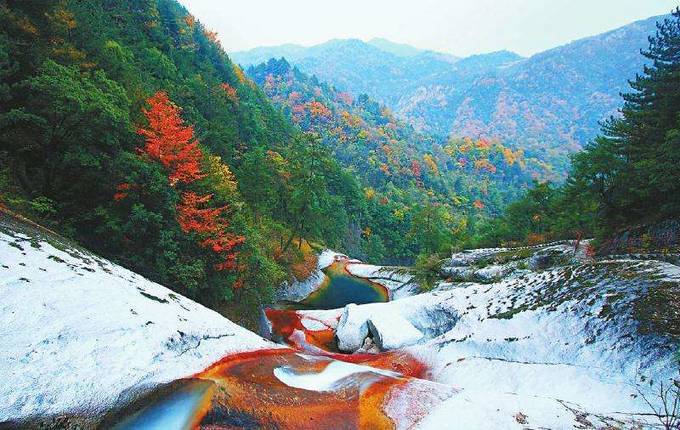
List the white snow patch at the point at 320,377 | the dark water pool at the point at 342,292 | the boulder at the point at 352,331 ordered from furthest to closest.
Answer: the dark water pool at the point at 342,292, the boulder at the point at 352,331, the white snow patch at the point at 320,377

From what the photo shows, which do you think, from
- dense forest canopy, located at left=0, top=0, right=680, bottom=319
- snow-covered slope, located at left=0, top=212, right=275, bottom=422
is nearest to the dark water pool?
dense forest canopy, located at left=0, top=0, right=680, bottom=319

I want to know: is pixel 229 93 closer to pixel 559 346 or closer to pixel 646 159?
pixel 646 159

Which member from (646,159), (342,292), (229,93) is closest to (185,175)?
(646,159)

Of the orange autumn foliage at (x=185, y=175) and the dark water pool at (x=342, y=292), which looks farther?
the dark water pool at (x=342, y=292)

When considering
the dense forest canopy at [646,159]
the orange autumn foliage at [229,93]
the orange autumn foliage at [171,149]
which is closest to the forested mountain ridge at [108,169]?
the orange autumn foliage at [171,149]

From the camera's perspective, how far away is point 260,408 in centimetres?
772

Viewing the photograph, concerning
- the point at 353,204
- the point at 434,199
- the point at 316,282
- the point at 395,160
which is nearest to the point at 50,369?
the point at 316,282

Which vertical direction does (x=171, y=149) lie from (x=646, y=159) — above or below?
above

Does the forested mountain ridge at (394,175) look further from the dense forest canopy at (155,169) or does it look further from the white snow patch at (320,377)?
the white snow patch at (320,377)

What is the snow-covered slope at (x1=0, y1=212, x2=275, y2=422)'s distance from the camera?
6.37m

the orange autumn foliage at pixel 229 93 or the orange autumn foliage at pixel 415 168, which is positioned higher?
the orange autumn foliage at pixel 229 93

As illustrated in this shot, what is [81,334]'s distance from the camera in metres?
7.85

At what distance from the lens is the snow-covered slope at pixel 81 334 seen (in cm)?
637

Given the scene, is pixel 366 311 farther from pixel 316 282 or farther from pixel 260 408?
pixel 316 282
